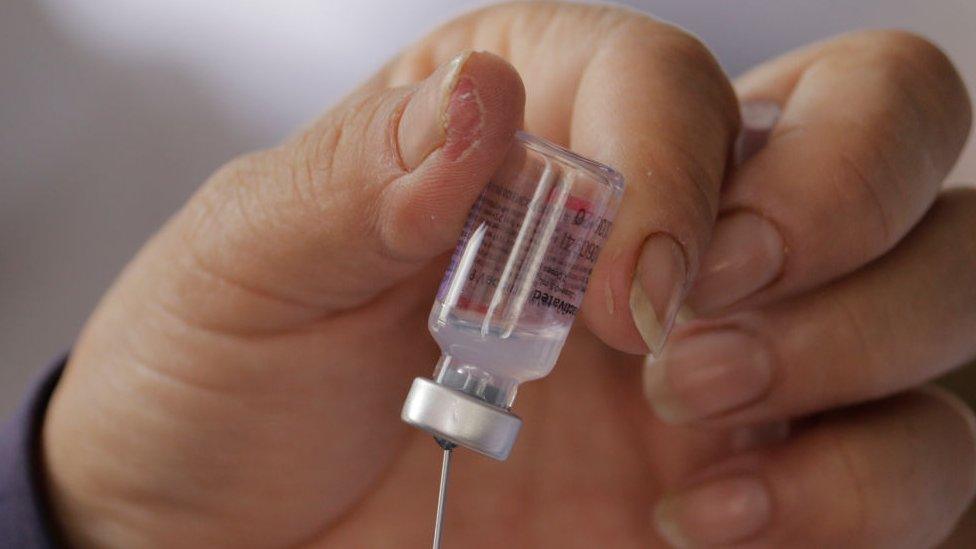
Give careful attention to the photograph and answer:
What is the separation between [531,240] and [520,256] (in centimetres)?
2

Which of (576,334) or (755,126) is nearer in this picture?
(755,126)

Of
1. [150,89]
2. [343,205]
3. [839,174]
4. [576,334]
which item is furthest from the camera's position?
[150,89]

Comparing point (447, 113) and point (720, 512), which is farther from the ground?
point (447, 113)

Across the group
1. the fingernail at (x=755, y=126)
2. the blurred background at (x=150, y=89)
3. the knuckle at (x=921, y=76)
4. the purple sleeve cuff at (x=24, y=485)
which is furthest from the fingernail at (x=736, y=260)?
the blurred background at (x=150, y=89)

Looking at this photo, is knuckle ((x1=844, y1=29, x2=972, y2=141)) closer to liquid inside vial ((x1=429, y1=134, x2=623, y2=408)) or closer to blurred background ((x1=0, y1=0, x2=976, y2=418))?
liquid inside vial ((x1=429, y1=134, x2=623, y2=408))

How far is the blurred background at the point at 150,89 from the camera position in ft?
6.26

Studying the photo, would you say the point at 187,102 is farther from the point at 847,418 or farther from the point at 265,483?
the point at 847,418

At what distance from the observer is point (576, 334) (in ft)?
4.09

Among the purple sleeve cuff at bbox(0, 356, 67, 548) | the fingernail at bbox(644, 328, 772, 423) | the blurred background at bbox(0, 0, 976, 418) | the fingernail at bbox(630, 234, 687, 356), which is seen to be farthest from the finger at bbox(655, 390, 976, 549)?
the blurred background at bbox(0, 0, 976, 418)

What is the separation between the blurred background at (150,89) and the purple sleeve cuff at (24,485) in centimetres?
89

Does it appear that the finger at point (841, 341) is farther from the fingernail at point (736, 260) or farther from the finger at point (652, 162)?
the finger at point (652, 162)

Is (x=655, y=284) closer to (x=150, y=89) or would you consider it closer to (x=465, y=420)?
(x=465, y=420)

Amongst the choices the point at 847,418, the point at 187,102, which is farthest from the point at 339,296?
the point at 187,102

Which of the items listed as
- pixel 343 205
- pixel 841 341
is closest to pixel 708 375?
pixel 841 341
